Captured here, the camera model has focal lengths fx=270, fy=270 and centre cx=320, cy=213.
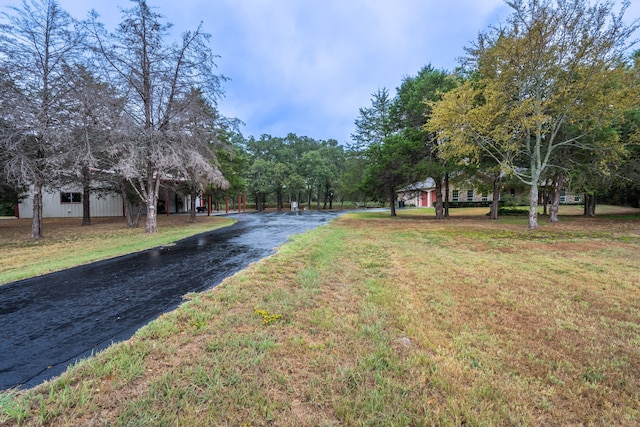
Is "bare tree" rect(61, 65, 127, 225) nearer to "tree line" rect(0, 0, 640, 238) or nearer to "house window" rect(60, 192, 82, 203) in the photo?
"tree line" rect(0, 0, 640, 238)

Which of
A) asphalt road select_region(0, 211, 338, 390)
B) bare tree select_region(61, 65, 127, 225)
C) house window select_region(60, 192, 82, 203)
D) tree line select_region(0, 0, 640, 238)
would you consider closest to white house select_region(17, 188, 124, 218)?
house window select_region(60, 192, 82, 203)

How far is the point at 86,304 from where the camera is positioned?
12.6 ft

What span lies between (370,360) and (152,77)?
1407cm

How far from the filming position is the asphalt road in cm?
255

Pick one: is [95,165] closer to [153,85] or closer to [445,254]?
[153,85]

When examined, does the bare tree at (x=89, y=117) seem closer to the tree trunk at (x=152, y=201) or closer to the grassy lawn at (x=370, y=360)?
the tree trunk at (x=152, y=201)

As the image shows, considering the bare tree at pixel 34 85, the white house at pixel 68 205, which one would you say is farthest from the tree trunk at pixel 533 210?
the white house at pixel 68 205

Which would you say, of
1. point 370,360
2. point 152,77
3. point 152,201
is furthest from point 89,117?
point 370,360

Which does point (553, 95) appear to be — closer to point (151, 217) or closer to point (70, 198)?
point (151, 217)

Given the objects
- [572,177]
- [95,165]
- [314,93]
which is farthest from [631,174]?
[314,93]

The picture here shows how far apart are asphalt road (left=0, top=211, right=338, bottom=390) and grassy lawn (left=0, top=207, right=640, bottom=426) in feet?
1.20

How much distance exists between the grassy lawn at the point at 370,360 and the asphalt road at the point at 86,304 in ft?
1.20

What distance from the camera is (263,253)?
7.20 metres

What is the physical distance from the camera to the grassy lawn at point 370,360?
1.78m
